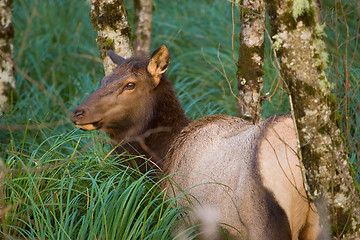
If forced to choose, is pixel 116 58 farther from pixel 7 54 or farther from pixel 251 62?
pixel 7 54

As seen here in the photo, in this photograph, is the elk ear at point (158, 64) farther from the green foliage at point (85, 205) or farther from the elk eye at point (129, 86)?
the green foliage at point (85, 205)

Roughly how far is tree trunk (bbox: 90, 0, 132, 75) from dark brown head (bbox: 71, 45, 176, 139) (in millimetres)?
692

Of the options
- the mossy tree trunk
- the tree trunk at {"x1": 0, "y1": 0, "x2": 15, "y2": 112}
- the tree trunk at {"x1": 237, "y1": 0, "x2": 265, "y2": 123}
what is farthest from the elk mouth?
the tree trunk at {"x1": 0, "y1": 0, "x2": 15, "y2": 112}

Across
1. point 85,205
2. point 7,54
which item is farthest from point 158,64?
point 7,54

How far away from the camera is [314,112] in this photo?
2980mm

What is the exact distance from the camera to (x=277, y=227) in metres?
3.13

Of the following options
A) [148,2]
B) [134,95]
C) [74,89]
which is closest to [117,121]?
[134,95]

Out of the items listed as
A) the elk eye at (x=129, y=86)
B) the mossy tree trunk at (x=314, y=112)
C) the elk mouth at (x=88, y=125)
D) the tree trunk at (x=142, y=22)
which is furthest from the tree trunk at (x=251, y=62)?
the tree trunk at (x=142, y=22)

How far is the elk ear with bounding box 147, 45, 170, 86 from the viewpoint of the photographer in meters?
4.41

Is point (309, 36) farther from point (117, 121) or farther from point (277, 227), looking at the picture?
point (117, 121)

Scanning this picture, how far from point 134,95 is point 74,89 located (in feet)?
11.8

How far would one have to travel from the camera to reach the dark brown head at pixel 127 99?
13.9 feet

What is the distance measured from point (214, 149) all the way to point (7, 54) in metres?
3.68

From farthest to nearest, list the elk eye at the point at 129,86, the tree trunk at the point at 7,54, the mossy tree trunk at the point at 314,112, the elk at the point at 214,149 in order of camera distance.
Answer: the tree trunk at the point at 7,54, the elk eye at the point at 129,86, the elk at the point at 214,149, the mossy tree trunk at the point at 314,112
